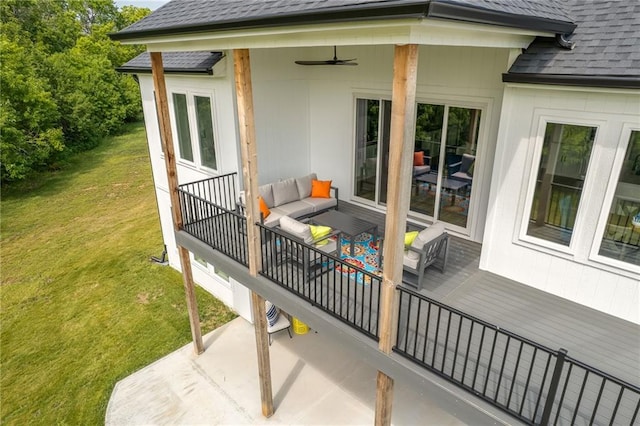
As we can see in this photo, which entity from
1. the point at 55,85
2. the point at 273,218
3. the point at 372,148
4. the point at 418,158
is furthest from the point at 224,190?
the point at 55,85

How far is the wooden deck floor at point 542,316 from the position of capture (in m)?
4.70

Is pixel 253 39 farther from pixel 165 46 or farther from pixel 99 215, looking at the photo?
pixel 99 215

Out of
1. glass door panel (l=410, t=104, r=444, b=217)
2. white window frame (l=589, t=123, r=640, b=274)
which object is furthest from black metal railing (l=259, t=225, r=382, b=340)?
white window frame (l=589, t=123, r=640, b=274)

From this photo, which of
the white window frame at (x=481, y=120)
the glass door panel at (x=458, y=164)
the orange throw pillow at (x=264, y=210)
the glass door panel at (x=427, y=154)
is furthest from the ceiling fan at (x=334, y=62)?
the orange throw pillow at (x=264, y=210)

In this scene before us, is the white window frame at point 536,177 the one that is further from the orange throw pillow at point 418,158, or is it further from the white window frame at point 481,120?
the orange throw pillow at point 418,158

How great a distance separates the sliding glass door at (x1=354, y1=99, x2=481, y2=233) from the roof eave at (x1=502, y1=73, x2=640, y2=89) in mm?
1636

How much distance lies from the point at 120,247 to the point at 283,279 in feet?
37.1

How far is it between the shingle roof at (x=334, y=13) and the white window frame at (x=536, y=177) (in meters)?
1.12

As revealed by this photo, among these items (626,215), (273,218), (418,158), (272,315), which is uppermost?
(418,158)

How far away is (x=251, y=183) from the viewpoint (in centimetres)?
571

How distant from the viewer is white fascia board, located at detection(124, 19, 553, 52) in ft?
10.8

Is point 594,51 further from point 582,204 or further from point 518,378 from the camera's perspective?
point 518,378

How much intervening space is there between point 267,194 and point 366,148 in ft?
7.94

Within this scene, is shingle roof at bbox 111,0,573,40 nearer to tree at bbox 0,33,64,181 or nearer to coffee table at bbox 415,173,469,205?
coffee table at bbox 415,173,469,205
